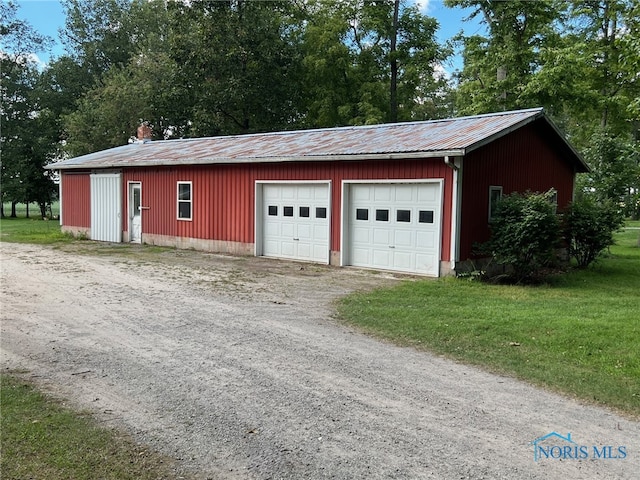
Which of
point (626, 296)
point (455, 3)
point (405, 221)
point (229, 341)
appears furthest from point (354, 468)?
point (455, 3)

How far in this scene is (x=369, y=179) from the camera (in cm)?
1253

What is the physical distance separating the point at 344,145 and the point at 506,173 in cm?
398

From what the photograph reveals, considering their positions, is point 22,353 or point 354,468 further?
point 22,353

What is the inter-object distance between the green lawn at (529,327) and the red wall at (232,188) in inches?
95.3

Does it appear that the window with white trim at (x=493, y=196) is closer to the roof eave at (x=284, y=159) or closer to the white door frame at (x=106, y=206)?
the roof eave at (x=284, y=159)

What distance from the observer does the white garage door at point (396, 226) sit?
38.4 ft

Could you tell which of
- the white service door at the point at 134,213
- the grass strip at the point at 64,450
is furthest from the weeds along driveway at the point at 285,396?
the white service door at the point at 134,213

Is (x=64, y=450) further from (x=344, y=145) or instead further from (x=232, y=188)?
(x=232, y=188)

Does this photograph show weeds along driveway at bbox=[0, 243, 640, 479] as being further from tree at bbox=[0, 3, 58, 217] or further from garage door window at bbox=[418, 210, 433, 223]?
tree at bbox=[0, 3, 58, 217]

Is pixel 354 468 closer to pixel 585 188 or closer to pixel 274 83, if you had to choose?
pixel 585 188

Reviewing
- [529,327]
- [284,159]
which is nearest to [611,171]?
[284,159]

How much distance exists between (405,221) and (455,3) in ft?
57.6

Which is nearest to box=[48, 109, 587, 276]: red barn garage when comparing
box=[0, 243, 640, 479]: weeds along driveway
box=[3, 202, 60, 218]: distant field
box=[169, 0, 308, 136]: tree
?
box=[0, 243, 640, 479]: weeds along driveway

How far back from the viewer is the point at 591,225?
1296 centimetres
